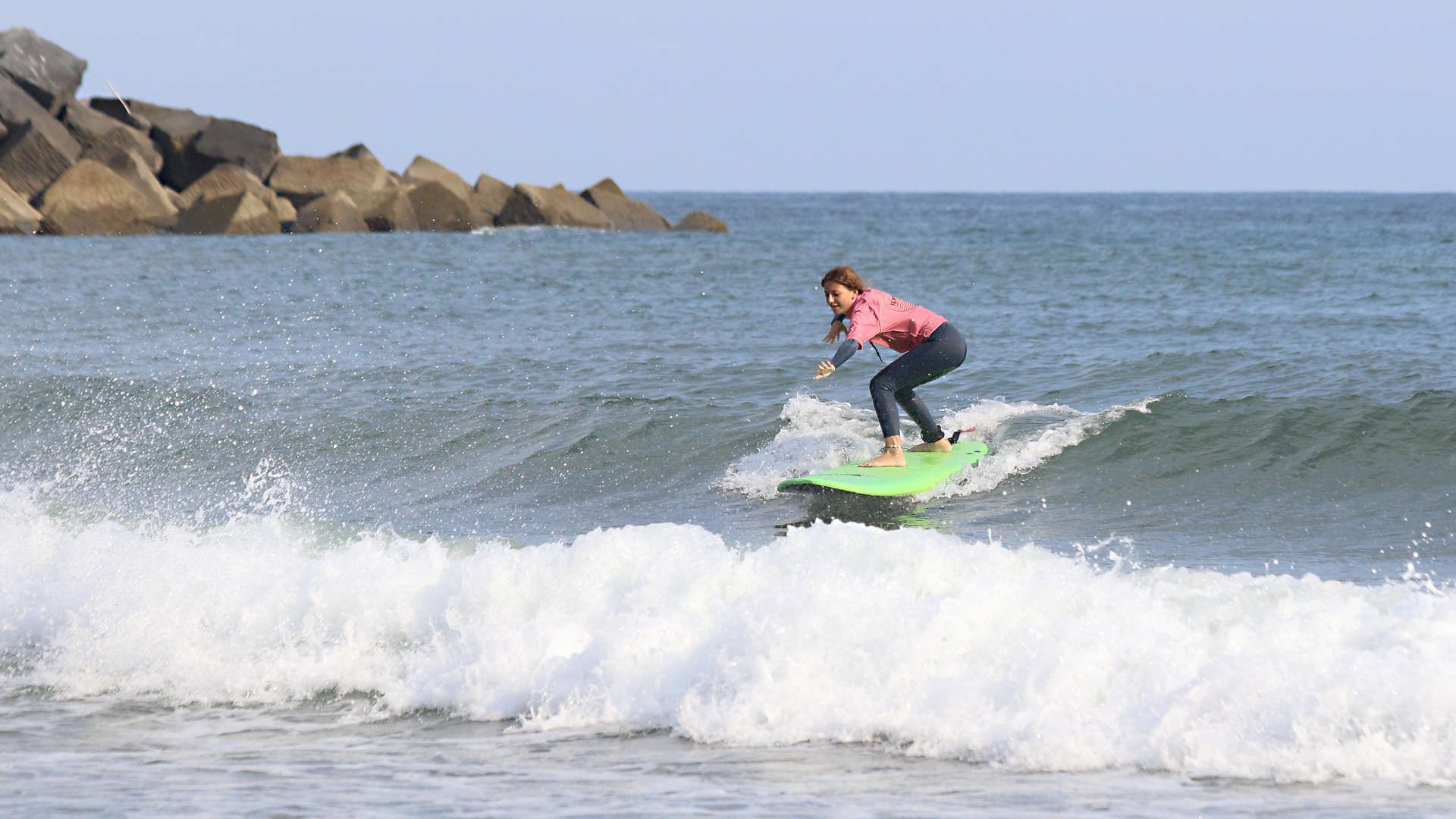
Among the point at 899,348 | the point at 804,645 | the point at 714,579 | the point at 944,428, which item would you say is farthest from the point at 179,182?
the point at 804,645

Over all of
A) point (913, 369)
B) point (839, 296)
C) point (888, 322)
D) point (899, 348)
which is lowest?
point (913, 369)

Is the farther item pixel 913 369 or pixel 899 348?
pixel 899 348

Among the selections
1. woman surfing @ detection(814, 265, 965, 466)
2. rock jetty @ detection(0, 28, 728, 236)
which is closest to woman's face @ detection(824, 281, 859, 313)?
woman surfing @ detection(814, 265, 965, 466)

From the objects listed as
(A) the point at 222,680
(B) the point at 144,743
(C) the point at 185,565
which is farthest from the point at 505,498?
(B) the point at 144,743

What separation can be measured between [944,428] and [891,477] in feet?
5.90

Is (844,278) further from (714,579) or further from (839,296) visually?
(714,579)

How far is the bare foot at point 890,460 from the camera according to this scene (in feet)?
30.7

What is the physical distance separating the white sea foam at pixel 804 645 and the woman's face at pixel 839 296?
265 cm

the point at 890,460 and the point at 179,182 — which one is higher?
the point at 179,182

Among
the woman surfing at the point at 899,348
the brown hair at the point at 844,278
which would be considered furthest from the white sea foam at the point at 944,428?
the brown hair at the point at 844,278

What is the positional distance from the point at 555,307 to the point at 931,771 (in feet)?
57.9

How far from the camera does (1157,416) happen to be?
10.8 m

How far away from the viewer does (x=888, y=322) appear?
9.23 metres

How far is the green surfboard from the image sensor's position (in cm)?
909
